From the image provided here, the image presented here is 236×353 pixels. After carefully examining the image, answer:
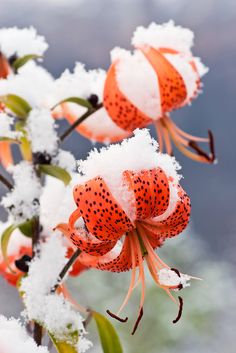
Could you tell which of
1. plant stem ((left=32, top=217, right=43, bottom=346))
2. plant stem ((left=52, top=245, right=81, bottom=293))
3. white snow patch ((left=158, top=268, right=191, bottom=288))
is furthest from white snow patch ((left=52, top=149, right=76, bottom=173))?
white snow patch ((left=158, top=268, right=191, bottom=288))

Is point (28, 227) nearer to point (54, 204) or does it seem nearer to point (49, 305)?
point (54, 204)

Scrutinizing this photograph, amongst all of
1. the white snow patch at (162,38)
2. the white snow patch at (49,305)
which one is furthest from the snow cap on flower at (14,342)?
the white snow patch at (162,38)

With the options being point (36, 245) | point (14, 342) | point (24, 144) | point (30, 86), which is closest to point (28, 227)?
point (36, 245)

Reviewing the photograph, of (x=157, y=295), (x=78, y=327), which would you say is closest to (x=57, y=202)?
(x=78, y=327)

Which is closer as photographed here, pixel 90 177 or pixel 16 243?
pixel 90 177

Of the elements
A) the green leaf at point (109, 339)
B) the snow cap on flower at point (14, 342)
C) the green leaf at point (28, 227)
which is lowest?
the green leaf at point (109, 339)

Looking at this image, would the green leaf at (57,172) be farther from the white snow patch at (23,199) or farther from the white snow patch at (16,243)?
the white snow patch at (16,243)

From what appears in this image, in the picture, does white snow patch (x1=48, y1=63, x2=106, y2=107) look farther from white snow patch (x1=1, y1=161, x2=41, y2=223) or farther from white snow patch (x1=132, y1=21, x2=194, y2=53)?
white snow patch (x1=1, y1=161, x2=41, y2=223)
